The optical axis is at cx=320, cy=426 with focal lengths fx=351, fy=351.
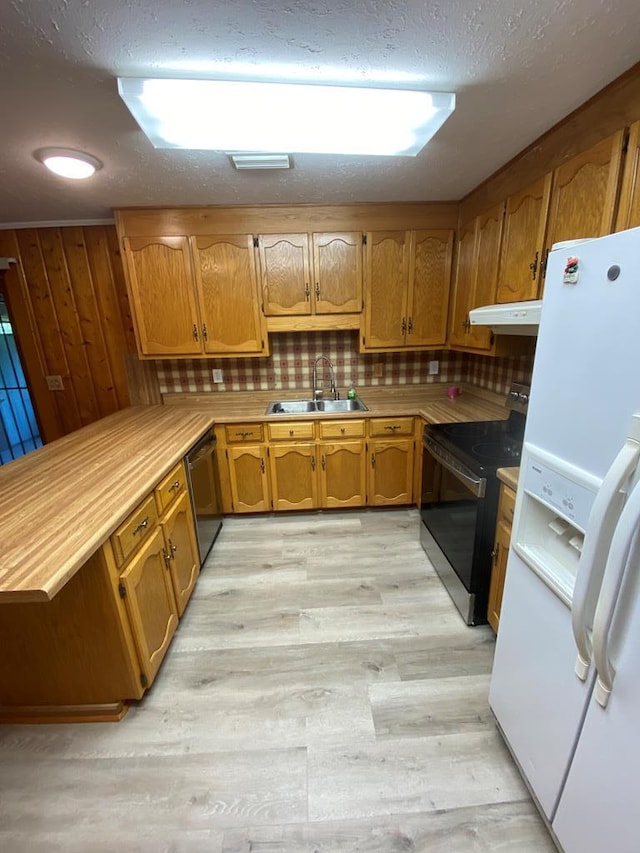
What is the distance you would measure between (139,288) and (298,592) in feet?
7.62

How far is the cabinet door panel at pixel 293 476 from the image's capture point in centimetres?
267

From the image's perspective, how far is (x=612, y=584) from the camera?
0.71 m

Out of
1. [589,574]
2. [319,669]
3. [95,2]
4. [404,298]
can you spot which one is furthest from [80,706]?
[404,298]

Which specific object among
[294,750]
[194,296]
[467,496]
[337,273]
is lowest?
[294,750]

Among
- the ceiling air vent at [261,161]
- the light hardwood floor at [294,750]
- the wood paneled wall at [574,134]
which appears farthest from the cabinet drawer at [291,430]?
the wood paneled wall at [574,134]

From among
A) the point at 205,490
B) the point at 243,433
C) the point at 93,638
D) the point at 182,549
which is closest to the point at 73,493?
the point at 93,638

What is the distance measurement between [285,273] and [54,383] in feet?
7.22

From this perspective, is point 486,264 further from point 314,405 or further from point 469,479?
point 314,405

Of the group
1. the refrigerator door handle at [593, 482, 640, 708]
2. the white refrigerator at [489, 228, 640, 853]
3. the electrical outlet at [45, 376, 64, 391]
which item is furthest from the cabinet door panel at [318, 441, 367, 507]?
the electrical outlet at [45, 376, 64, 391]

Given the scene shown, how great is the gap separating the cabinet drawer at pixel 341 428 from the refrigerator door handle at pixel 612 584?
6.37 ft

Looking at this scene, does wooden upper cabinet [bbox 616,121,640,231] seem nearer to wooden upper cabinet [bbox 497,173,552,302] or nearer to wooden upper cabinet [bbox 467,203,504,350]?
wooden upper cabinet [bbox 497,173,552,302]

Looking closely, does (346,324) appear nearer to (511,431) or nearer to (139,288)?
(511,431)

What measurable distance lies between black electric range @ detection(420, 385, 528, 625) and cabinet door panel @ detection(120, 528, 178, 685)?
4.79ft

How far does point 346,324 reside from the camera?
2641mm
